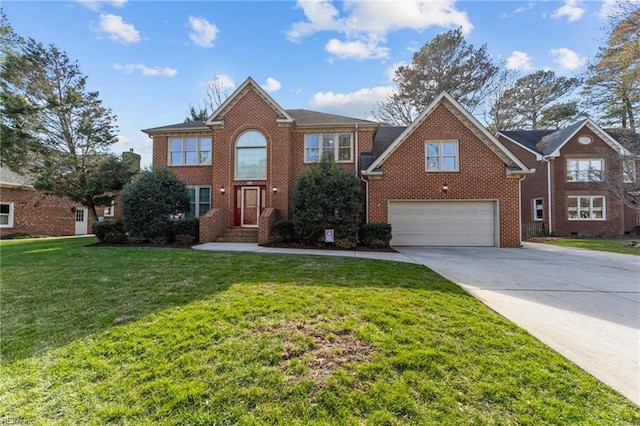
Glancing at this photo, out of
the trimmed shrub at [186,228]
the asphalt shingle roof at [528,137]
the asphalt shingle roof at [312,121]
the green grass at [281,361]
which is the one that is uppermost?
the asphalt shingle roof at [528,137]

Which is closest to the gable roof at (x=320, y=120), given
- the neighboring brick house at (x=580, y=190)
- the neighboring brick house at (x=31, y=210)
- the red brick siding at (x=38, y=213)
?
the neighboring brick house at (x=31, y=210)

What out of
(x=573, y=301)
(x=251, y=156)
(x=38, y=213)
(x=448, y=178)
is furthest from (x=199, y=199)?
(x=573, y=301)

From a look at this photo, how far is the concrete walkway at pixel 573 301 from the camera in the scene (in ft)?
10.3

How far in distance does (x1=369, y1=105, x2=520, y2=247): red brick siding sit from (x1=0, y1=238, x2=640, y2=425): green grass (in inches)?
332

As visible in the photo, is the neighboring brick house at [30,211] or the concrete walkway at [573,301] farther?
the neighboring brick house at [30,211]

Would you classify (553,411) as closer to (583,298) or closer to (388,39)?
(583,298)

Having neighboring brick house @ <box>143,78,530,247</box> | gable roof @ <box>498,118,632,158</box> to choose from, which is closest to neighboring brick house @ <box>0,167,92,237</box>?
neighboring brick house @ <box>143,78,530,247</box>

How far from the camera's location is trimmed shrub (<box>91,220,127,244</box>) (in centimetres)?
1272

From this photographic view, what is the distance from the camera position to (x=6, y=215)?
62.3ft

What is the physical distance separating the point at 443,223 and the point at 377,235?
147 inches

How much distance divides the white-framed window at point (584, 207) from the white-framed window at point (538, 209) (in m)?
1.53

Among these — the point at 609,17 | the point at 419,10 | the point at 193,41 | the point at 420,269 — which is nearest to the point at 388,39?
the point at 419,10

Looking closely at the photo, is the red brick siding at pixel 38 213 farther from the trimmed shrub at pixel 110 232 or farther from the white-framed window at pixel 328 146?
the white-framed window at pixel 328 146

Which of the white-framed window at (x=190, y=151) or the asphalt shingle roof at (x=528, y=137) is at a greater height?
the asphalt shingle roof at (x=528, y=137)
